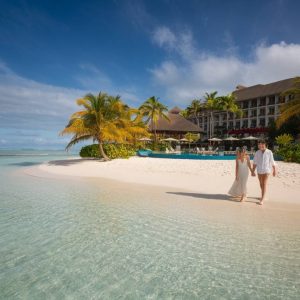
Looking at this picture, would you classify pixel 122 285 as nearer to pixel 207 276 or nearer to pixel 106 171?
pixel 207 276

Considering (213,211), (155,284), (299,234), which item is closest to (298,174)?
(213,211)

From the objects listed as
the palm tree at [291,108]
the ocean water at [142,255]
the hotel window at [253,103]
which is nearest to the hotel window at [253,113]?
the hotel window at [253,103]

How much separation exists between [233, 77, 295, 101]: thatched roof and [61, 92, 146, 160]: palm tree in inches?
1433

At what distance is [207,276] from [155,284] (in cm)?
71

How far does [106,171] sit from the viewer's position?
17.2 m

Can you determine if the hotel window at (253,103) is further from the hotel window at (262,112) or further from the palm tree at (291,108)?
the palm tree at (291,108)

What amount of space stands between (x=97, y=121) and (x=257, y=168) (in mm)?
15294

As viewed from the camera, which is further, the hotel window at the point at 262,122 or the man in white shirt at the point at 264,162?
the hotel window at the point at 262,122

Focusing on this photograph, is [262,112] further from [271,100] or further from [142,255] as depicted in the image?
[142,255]

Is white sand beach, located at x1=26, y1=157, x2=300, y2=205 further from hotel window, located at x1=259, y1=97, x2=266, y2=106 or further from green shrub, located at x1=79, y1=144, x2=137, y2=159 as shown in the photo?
hotel window, located at x1=259, y1=97, x2=266, y2=106

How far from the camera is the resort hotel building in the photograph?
49.7 meters

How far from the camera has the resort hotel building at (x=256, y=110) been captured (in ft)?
163

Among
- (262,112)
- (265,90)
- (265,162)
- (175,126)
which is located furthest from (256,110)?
(265,162)

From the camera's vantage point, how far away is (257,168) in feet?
25.9
